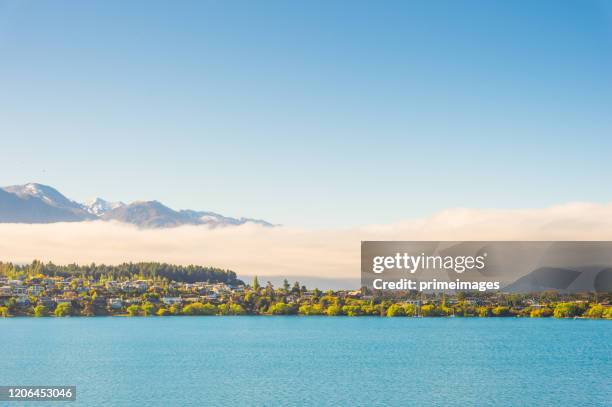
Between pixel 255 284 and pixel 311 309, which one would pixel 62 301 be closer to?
pixel 255 284

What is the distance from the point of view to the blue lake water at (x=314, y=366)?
37.7 metres

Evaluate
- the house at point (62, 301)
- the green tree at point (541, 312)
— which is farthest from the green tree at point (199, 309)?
the green tree at point (541, 312)

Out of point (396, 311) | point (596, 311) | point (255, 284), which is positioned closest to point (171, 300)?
point (255, 284)

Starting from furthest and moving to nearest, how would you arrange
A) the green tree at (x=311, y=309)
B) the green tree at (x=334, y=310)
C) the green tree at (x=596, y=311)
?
the green tree at (x=311, y=309)
the green tree at (x=334, y=310)
the green tree at (x=596, y=311)

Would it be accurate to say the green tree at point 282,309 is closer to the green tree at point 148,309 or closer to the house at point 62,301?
the green tree at point 148,309

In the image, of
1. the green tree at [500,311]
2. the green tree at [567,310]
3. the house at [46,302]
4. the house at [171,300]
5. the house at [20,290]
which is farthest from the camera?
the house at [20,290]

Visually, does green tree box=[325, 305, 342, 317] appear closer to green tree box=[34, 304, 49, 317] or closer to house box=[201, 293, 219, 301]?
house box=[201, 293, 219, 301]

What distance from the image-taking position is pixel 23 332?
277 ft

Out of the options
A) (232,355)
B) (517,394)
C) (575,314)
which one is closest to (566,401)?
(517,394)

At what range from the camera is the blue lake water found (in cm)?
3772

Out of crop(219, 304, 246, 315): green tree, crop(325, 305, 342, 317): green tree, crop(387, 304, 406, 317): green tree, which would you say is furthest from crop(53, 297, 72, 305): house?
crop(387, 304, 406, 317): green tree

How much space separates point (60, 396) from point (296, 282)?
110 meters

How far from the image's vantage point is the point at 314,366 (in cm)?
5075

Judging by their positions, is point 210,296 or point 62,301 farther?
point 210,296
